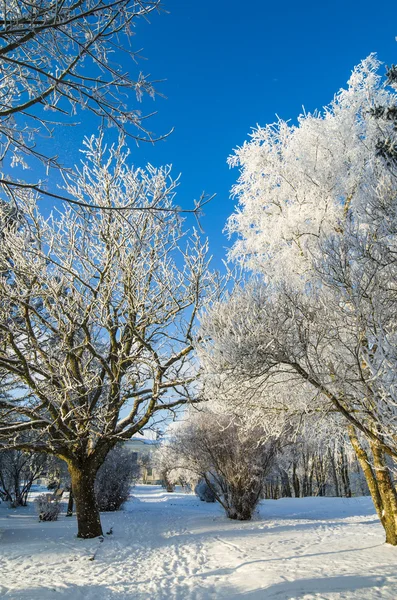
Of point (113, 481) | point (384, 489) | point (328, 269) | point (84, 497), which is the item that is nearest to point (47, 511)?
point (113, 481)

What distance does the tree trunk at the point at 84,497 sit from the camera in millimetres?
8812

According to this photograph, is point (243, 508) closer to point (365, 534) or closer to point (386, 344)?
point (365, 534)

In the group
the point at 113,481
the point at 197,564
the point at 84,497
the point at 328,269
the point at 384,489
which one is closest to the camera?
the point at 328,269

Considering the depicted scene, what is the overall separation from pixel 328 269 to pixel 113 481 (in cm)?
1879

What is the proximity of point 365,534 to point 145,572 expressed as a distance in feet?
23.7

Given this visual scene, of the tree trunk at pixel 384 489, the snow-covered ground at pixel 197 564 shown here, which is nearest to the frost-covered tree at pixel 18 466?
the snow-covered ground at pixel 197 564

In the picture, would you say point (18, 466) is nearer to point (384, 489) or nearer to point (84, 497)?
point (84, 497)

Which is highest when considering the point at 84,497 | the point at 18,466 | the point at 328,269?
the point at 328,269

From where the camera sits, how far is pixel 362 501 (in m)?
23.3

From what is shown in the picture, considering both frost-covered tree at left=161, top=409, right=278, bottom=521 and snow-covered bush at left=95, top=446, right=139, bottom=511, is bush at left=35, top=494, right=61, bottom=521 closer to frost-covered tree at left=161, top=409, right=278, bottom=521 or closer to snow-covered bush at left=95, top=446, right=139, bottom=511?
snow-covered bush at left=95, top=446, right=139, bottom=511

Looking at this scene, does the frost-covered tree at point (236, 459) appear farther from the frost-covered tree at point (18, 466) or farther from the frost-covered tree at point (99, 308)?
the frost-covered tree at point (18, 466)

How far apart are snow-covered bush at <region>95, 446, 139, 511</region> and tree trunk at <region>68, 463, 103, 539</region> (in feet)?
33.9

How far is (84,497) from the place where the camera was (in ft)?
29.0

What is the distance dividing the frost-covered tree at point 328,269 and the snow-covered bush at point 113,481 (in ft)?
45.8
